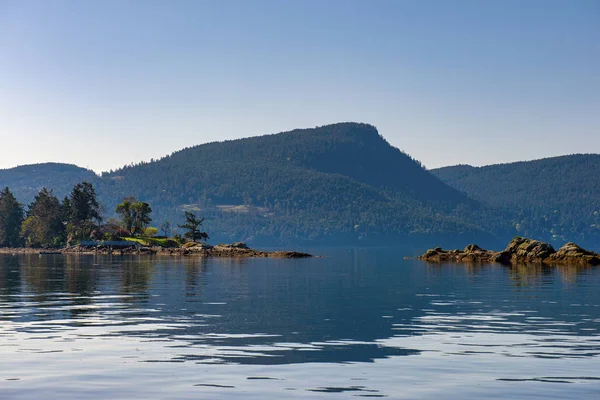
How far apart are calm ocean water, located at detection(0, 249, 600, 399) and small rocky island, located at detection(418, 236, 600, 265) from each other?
200 feet

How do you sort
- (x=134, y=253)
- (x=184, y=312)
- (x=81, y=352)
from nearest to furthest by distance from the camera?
(x=81, y=352)
(x=184, y=312)
(x=134, y=253)

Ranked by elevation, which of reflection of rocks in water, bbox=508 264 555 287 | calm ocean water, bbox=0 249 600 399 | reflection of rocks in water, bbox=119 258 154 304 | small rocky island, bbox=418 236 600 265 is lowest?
calm ocean water, bbox=0 249 600 399

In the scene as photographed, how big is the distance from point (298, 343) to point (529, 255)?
348 ft

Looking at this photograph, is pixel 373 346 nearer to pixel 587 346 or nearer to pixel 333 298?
pixel 587 346

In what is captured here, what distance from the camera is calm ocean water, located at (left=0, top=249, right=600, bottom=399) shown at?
26.3 meters

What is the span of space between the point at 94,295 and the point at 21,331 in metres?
23.9

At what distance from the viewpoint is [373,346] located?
35.8 metres

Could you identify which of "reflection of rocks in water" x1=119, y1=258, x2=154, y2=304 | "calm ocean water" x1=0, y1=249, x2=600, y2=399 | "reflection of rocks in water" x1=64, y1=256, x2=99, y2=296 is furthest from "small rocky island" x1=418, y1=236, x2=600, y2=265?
"reflection of rocks in water" x1=64, y1=256, x2=99, y2=296

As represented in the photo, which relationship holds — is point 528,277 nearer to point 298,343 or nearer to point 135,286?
point 135,286

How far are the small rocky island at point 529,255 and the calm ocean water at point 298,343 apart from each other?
6094cm

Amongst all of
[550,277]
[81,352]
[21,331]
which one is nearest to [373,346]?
[81,352]

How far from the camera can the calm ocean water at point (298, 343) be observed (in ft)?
86.4

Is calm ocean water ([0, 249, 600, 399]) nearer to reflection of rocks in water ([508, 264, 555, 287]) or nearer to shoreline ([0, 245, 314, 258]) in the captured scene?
reflection of rocks in water ([508, 264, 555, 287])

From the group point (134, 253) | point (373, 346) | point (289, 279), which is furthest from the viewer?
point (134, 253)
